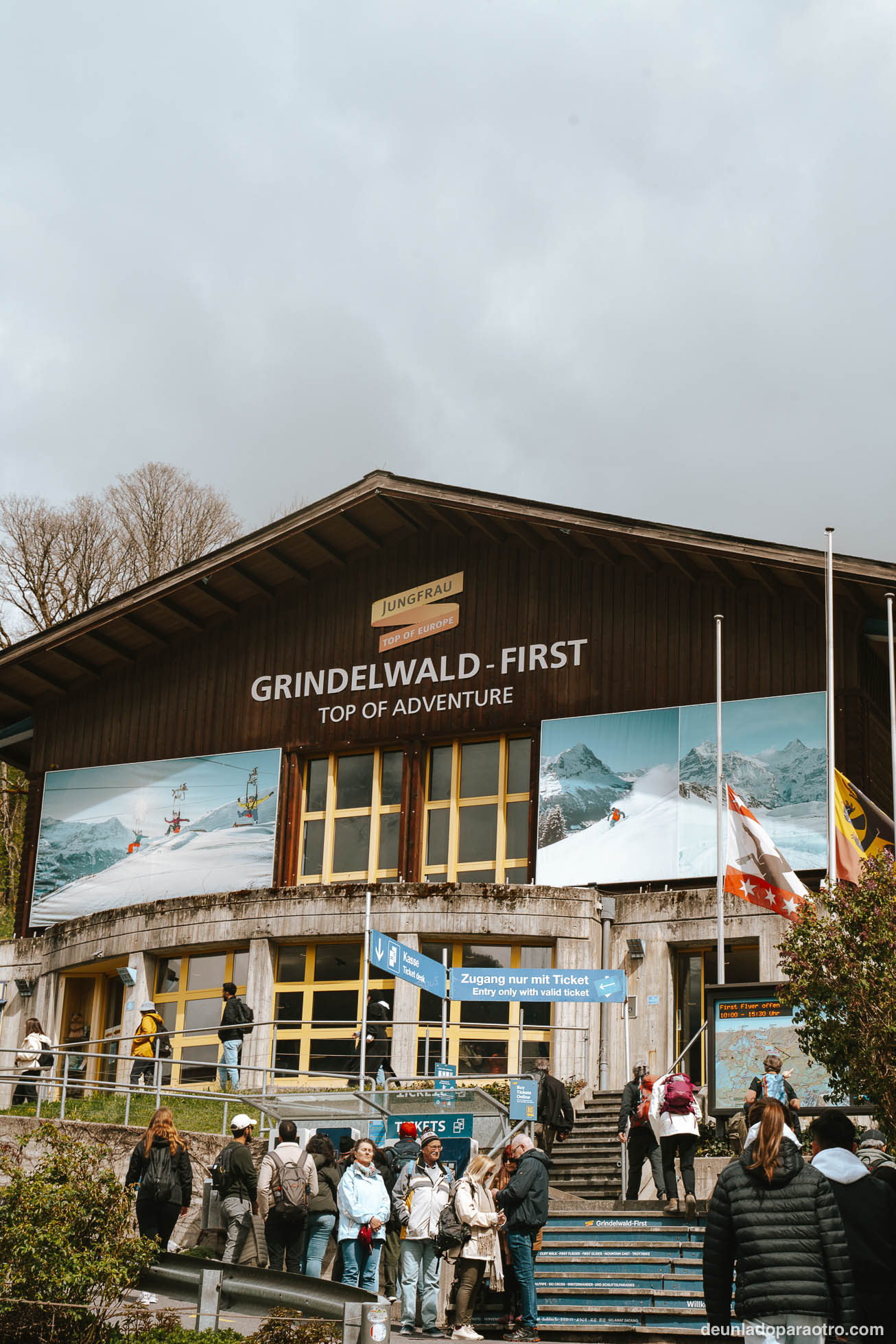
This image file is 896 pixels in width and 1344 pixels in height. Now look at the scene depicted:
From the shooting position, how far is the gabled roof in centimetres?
2562

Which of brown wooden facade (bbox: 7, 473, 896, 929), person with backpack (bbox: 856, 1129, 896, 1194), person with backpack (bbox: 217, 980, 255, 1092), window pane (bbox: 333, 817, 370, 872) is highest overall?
brown wooden facade (bbox: 7, 473, 896, 929)

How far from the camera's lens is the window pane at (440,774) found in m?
28.6

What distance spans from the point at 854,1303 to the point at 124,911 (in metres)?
22.3

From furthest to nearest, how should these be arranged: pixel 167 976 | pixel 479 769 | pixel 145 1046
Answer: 1. pixel 479 769
2. pixel 167 976
3. pixel 145 1046

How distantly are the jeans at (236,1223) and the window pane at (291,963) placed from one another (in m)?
12.5

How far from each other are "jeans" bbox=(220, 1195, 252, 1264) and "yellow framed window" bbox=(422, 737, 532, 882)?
14020 mm

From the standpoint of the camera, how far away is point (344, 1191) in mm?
13086

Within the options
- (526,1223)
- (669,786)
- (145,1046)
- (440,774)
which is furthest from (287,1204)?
(440,774)

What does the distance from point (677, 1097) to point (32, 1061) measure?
10050 mm

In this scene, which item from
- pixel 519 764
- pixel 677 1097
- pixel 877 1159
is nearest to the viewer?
pixel 877 1159

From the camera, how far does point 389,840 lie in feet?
93.9

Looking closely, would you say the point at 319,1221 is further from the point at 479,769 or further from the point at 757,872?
the point at 479,769

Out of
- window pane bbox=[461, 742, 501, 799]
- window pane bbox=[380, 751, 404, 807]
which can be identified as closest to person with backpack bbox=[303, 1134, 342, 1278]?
window pane bbox=[461, 742, 501, 799]

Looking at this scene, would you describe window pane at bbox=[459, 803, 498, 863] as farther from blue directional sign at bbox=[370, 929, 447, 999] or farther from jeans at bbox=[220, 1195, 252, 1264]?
jeans at bbox=[220, 1195, 252, 1264]
